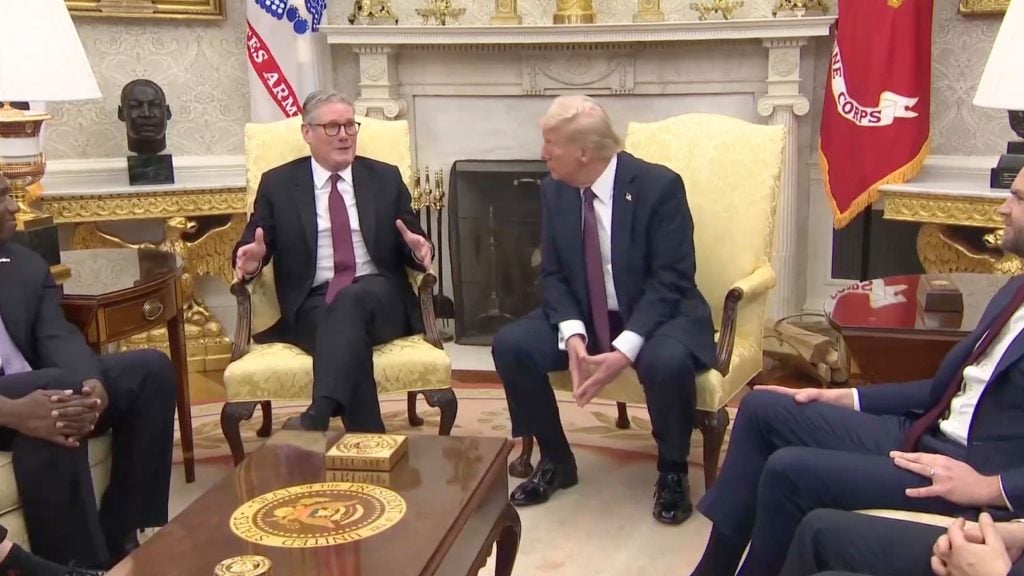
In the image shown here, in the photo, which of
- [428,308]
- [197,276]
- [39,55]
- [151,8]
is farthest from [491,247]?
[39,55]

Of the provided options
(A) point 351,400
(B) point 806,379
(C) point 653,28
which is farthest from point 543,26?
(A) point 351,400

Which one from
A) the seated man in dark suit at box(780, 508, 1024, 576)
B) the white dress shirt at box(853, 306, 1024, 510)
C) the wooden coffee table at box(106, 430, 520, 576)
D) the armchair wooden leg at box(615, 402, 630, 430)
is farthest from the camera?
the armchair wooden leg at box(615, 402, 630, 430)

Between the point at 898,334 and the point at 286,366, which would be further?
the point at 286,366

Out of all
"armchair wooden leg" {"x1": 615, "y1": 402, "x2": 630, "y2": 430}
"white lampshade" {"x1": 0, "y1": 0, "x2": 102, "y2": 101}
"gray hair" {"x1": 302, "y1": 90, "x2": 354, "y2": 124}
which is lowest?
"armchair wooden leg" {"x1": 615, "y1": 402, "x2": 630, "y2": 430}

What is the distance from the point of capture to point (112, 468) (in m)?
2.55

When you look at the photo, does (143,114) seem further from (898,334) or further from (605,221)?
(898,334)

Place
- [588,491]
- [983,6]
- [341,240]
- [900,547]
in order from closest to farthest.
A: 1. [900,547]
2. [588,491]
3. [341,240]
4. [983,6]

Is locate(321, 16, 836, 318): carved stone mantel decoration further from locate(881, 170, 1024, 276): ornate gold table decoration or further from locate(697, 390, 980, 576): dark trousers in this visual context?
locate(697, 390, 980, 576): dark trousers

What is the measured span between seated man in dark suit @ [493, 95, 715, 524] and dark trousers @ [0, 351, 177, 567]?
935 mm

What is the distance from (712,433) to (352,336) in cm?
103

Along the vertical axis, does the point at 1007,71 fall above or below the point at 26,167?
above

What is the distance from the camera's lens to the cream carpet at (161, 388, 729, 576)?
2654 mm

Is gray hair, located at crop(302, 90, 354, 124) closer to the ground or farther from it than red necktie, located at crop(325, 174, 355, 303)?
farther from it

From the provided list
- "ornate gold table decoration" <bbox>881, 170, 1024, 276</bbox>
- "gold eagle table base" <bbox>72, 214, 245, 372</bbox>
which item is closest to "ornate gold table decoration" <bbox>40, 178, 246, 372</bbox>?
"gold eagle table base" <bbox>72, 214, 245, 372</bbox>
